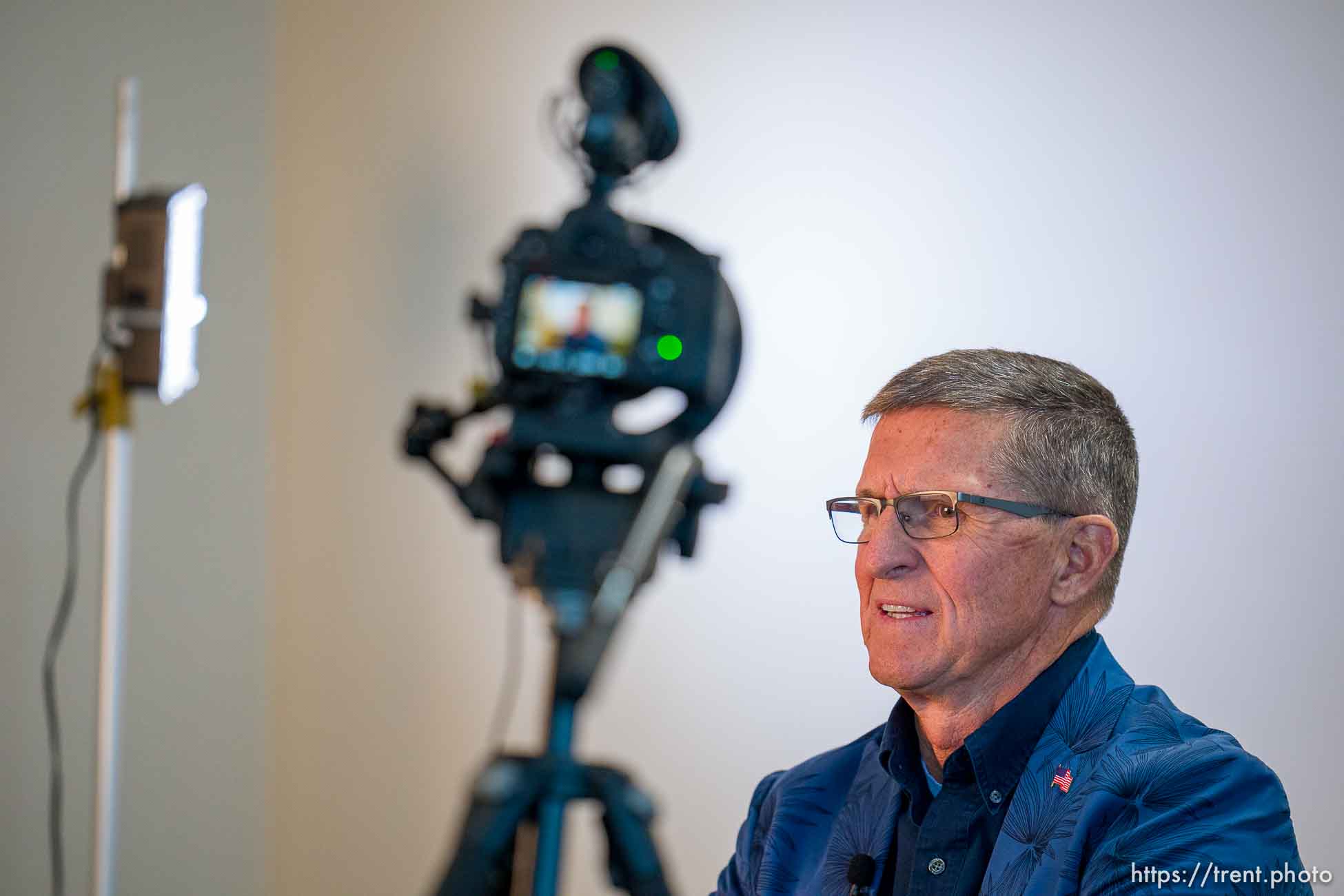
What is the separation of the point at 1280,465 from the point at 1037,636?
35.0 inches

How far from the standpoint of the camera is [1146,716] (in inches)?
55.8

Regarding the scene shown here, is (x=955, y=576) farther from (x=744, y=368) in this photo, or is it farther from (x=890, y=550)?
(x=744, y=368)

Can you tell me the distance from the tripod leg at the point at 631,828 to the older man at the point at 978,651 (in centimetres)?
56

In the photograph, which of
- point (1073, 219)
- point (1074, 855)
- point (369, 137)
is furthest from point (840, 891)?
point (369, 137)

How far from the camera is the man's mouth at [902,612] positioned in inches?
61.5

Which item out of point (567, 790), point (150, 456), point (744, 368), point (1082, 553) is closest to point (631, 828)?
point (567, 790)

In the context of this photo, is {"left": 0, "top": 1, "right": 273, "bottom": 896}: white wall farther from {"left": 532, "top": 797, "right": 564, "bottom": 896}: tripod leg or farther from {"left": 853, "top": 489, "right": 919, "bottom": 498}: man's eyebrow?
{"left": 532, "top": 797, "right": 564, "bottom": 896}: tripod leg

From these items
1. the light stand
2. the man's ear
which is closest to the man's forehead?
the man's ear

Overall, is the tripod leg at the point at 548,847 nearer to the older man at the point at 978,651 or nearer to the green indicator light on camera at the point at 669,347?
the green indicator light on camera at the point at 669,347

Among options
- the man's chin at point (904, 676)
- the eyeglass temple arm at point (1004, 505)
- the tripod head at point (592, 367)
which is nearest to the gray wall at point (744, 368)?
the man's chin at point (904, 676)

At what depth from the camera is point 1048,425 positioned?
5.17ft

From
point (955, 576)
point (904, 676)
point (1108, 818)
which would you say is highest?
point (955, 576)

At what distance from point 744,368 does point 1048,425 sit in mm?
440

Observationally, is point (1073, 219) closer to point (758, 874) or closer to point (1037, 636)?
point (1037, 636)
